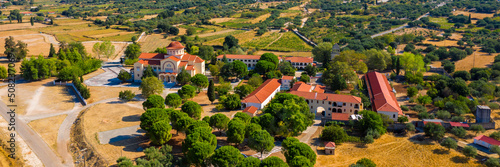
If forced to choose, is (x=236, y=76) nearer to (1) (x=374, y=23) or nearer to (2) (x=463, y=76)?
(2) (x=463, y=76)

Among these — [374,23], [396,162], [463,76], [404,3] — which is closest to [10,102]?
[396,162]

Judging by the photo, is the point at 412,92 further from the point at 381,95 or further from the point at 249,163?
the point at 249,163

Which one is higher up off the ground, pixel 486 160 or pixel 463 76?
pixel 463 76

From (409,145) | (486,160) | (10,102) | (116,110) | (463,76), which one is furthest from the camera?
(463,76)

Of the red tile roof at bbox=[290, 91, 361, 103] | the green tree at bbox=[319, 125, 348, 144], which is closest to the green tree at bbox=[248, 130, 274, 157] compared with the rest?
the green tree at bbox=[319, 125, 348, 144]

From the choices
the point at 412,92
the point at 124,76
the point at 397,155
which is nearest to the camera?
the point at 397,155

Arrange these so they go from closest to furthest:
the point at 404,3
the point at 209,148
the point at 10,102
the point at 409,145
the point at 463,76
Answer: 1. the point at 209,148
2. the point at 409,145
3. the point at 10,102
4. the point at 463,76
5. the point at 404,3

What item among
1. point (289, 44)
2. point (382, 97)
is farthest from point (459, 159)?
point (289, 44)

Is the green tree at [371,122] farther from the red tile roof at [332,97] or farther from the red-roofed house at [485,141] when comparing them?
the red-roofed house at [485,141]
